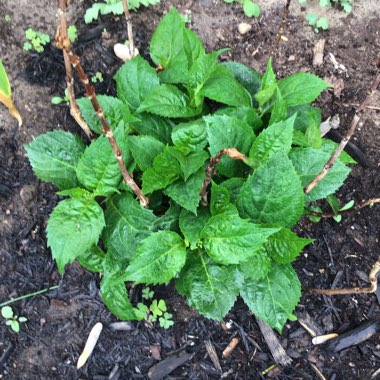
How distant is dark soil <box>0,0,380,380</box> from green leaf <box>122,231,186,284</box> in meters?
0.50

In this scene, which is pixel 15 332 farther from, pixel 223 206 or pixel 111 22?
pixel 111 22

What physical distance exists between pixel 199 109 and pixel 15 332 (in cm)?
131

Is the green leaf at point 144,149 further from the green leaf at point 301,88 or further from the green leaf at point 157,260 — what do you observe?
the green leaf at point 301,88

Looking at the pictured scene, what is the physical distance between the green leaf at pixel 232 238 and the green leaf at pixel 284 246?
0.14 m

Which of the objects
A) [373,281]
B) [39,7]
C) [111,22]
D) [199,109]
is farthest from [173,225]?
[39,7]

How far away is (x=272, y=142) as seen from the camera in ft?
6.36

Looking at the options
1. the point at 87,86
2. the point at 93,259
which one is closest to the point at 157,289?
the point at 93,259

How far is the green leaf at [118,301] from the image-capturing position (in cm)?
210

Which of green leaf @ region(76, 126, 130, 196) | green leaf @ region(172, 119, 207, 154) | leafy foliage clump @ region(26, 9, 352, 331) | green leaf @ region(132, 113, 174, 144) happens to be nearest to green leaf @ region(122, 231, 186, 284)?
leafy foliage clump @ region(26, 9, 352, 331)

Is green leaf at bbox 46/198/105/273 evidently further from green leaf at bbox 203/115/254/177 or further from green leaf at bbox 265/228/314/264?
green leaf at bbox 265/228/314/264

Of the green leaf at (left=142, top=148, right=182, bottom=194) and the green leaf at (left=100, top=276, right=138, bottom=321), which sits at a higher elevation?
the green leaf at (left=142, top=148, right=182, bottom=194)

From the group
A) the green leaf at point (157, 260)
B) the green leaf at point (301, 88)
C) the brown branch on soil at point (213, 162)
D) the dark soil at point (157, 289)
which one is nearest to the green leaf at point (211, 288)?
the green leaf at point (157, 260)

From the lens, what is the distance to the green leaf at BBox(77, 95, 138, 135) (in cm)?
206

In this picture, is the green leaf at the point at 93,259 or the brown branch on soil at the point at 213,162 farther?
the green leaf at the point at 93,259
